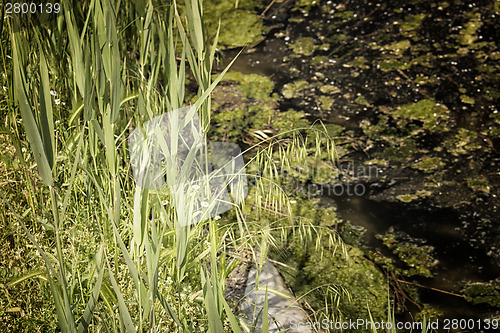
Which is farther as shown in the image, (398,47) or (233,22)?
(233,22)

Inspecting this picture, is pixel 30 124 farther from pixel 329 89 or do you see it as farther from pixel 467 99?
A: pixel 467 99

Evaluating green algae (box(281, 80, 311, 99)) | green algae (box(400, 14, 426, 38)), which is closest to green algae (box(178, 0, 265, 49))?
green algae (box(281, 80, 311, 99))

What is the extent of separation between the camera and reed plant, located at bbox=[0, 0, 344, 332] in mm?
829

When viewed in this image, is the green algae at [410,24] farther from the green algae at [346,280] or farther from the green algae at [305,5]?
the green algae at [346,280]

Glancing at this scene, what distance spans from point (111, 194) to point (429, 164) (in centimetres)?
146

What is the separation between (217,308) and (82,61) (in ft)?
2.07

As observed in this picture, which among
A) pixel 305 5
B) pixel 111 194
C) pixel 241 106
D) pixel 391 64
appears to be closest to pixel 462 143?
Result: pixel 391 64

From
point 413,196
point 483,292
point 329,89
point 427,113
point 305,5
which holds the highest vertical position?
point 305,5

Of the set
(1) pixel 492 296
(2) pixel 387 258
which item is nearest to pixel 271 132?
(2) pixel 387 258

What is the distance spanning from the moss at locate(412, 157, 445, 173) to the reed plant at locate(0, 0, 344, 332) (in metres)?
0.85

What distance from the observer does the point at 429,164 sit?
79.1 inches

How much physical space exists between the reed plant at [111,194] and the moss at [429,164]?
0.85m

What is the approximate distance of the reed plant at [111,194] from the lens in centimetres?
83

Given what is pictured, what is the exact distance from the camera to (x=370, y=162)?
205cm
